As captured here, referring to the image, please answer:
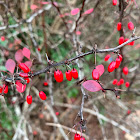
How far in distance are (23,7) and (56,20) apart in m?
0.58

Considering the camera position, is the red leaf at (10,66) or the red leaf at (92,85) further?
the red leaf at (10,66)

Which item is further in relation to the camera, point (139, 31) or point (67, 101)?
point (67, 101)

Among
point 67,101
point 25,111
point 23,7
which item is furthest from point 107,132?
point 23,7

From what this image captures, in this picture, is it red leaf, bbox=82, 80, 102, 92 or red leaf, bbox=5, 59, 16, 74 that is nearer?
red leaf, bbox=82, 80, 102, 92

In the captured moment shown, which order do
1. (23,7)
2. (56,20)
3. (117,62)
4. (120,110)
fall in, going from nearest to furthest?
(117,62) < (23,7) < (56,20) < (120,110)

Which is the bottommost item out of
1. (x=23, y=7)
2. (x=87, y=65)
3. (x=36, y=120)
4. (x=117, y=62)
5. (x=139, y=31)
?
(x=117, y=62)

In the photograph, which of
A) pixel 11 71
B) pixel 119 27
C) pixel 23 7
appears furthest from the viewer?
pixel 23 7

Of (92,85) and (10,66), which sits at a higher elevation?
(10,66)

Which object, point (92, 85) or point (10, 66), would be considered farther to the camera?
point (10, 66)

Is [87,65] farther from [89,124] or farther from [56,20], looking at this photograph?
[89,124]

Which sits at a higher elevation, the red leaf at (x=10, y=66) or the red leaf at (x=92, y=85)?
the red leaf at (x=10, y=66)

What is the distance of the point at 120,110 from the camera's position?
2793 millimetres

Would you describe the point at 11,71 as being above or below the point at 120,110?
below

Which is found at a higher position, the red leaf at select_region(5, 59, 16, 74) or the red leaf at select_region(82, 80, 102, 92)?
the red leaf at select_region(5, 59, 16, 74)
